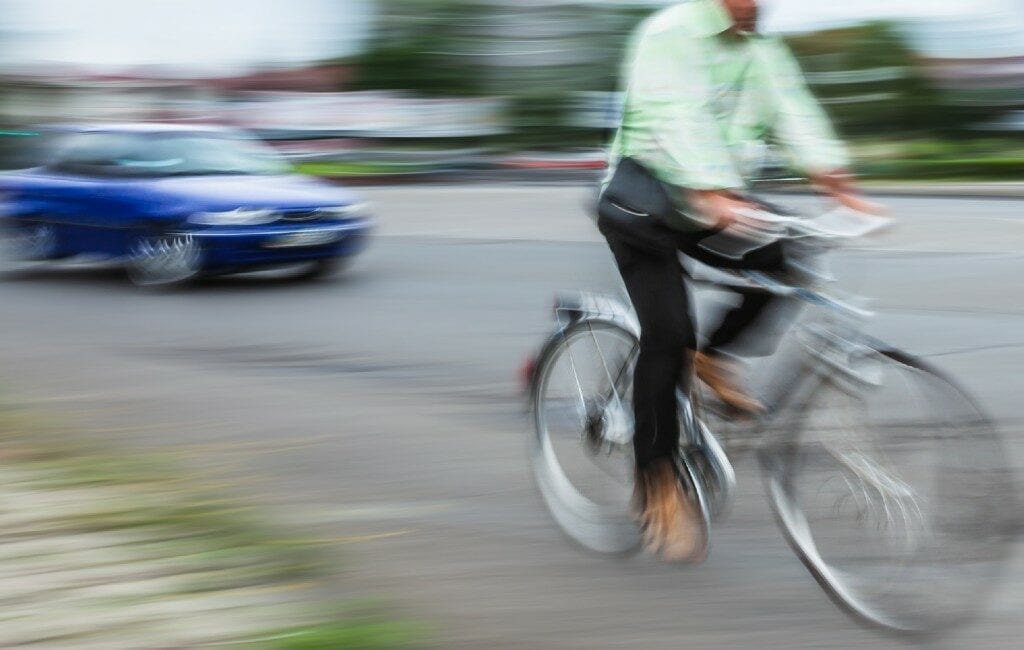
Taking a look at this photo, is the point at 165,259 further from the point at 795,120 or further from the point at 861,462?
the point at 861,462

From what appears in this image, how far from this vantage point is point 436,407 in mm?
7066

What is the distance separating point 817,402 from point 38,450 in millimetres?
3328

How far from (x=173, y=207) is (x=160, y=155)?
3.01 ft

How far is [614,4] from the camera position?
5806 cm

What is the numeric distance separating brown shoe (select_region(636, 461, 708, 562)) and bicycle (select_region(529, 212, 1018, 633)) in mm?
39

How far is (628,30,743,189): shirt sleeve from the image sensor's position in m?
3.95

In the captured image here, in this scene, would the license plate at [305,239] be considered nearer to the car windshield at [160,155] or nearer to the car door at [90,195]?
the car windshield at [160,155]

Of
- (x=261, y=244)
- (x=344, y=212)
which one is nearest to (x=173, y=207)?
(x=261, y=244)

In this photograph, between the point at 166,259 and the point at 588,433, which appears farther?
the point at 166,259

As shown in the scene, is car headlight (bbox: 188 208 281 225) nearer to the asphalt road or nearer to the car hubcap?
the car hubcap

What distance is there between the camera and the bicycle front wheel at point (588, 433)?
4613mm

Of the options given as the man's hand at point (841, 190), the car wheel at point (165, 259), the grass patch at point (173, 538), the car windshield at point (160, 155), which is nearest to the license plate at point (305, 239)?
the car wheel at point (165, 259)

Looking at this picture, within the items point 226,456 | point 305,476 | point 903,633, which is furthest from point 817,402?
point 226,456

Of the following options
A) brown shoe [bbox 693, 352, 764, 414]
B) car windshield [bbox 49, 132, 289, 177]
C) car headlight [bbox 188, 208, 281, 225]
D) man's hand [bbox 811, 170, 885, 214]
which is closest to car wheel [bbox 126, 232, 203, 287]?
car headlight [bbox 188, 208, 281, 225]
